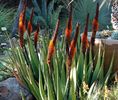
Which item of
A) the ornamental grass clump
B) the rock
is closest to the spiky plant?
the ornamental grass clump

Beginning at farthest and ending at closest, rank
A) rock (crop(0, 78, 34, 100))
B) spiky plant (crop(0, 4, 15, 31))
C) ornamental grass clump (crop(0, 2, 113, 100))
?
spiky plant (crop(0, 4, 15, 31))
rock (crop(0, 78, 34, 100))
ornamental grass clump (crop(0, 2, 113, 100))

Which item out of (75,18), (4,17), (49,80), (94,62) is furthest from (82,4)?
(49,80)

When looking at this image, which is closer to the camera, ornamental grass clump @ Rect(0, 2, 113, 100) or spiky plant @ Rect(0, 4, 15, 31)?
ornamental grass clump @ Rect(0, 2, 113, 100)

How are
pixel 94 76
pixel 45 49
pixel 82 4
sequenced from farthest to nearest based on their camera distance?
pixel 82 4
pixel 45 49
pixel 94 76

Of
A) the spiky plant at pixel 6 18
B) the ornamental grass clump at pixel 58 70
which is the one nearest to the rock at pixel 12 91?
the ornamental grass clump at pixel 58 70

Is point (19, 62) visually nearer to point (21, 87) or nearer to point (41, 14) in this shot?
point (21, 87)

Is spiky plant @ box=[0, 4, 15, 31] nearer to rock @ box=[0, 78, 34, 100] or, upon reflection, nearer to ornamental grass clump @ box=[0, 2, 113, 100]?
ornamental grass clump @ box=[0, 2, 113, 100]

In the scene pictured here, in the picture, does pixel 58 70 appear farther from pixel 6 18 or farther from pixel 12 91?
pixel 6 18

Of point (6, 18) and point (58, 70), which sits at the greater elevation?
point (58, 70)

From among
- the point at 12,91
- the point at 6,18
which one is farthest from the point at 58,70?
the point at 6,18
